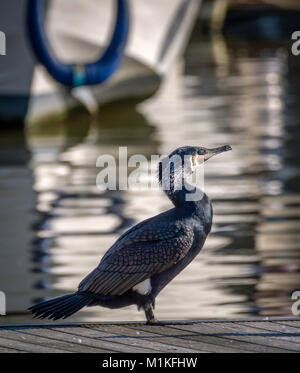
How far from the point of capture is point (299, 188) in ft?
40.1

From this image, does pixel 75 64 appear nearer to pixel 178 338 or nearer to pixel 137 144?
pixel 137 144

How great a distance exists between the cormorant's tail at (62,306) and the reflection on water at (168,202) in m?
2.28

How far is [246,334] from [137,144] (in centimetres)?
982

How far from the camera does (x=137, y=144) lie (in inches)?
607

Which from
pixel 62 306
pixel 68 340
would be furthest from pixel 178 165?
pixel 68 340

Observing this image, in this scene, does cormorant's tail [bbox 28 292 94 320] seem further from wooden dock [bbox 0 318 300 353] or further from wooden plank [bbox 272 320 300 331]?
wooden plank [bbox 272 320 300 331]

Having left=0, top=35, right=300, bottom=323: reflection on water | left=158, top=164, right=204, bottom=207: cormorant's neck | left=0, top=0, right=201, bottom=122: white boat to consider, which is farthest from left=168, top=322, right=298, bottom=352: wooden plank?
left=0, top=0, right=201, bottom=122: white boat

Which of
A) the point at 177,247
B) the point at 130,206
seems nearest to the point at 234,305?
the point at 177,247

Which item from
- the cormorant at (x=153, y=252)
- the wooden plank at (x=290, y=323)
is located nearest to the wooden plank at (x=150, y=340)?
the cormorant at (x=153, y=252)

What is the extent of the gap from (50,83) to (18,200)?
18.6 feet

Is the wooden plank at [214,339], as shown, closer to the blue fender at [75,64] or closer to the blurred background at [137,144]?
the blurred background at [137,144]

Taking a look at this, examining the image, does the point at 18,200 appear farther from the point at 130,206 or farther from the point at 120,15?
the point at 120,15

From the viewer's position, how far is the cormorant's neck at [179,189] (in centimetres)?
570
